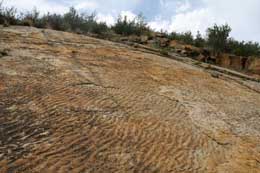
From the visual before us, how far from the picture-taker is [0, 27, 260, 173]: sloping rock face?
321cm

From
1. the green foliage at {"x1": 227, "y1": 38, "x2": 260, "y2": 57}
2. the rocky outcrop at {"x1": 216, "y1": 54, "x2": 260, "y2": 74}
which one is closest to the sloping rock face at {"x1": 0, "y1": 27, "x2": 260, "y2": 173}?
the rocky outcrop at {"x1": 216, "y1": 54, "x2": 260, "y2": 74}

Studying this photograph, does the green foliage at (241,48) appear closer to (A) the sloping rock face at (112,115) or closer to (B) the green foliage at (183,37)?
(B) the green foliage at (183,37)

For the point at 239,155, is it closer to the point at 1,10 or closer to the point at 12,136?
the point at 12,136

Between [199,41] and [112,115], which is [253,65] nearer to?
[199,41]

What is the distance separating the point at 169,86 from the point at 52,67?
174 cm

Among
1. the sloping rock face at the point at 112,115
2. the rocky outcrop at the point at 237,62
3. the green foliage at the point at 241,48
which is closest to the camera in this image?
the sloping rock face at the point at 112,115

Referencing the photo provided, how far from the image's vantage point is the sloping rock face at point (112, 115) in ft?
10.5

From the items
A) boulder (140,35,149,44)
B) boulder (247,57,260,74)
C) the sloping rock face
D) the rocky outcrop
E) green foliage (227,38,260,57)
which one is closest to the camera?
the sloping rock face

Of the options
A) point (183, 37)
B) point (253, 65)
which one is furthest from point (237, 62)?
point (183, 37)

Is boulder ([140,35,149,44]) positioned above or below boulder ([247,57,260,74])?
above

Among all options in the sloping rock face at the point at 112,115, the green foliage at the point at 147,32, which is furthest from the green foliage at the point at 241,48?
the sloping rock face at the point at 112,115

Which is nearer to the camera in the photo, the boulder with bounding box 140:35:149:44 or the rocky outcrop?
the rocky outcrop

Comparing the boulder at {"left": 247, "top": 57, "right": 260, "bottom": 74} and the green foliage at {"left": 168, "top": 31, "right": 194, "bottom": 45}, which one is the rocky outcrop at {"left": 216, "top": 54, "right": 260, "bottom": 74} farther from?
the green foliage at {"left": 168, "top": 31, "right": 194, "bottom": 45}

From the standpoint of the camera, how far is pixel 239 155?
3.81 m
